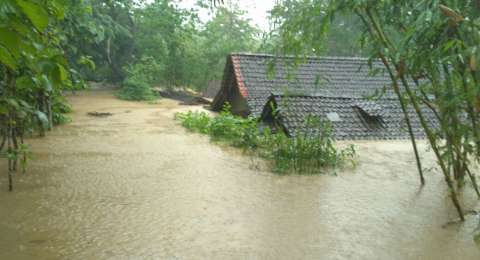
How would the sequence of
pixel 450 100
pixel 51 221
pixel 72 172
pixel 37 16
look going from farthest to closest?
pixel 72 172
pixel 51 221
pixel 450 100
pixel 37 16

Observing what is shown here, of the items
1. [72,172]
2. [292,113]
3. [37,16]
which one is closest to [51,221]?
[72,172]

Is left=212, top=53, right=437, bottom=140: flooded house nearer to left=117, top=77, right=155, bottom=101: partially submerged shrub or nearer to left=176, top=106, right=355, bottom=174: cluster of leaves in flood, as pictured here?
left=176, top=106, right=355, bottom=174: cluster of leaves in flood

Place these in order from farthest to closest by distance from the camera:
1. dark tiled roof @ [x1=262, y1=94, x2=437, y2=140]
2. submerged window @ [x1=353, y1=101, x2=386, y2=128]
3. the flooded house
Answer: submerged window @ [x1=353, y1=101, x2=386, y2=128] → the flooded house → dark tiled roof @ [x1=262, y1=94, x2=437, y2=140]

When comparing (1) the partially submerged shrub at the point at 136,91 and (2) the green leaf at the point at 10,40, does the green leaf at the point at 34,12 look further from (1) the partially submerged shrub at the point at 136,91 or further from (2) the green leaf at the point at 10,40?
(1) the partially submerged shrub at the point at 136,91

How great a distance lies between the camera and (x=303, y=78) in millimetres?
11562

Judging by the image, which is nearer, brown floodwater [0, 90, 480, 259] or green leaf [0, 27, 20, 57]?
green leaf [0, 27, 20, 57]

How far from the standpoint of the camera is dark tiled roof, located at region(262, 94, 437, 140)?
8406 millimetres

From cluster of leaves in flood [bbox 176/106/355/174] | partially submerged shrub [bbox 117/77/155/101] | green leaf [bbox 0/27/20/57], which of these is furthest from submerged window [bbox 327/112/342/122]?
partially submerged shrub [bbox 117/77/155/101]

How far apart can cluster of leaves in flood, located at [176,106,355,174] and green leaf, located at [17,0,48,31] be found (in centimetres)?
480

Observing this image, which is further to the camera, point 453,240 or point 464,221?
point 464,221

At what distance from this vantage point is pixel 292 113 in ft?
27.5

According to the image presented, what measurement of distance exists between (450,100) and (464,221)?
182cm

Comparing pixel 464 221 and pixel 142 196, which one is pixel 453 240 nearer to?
pixel 464 221

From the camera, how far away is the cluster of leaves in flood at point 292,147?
19.7 feet
